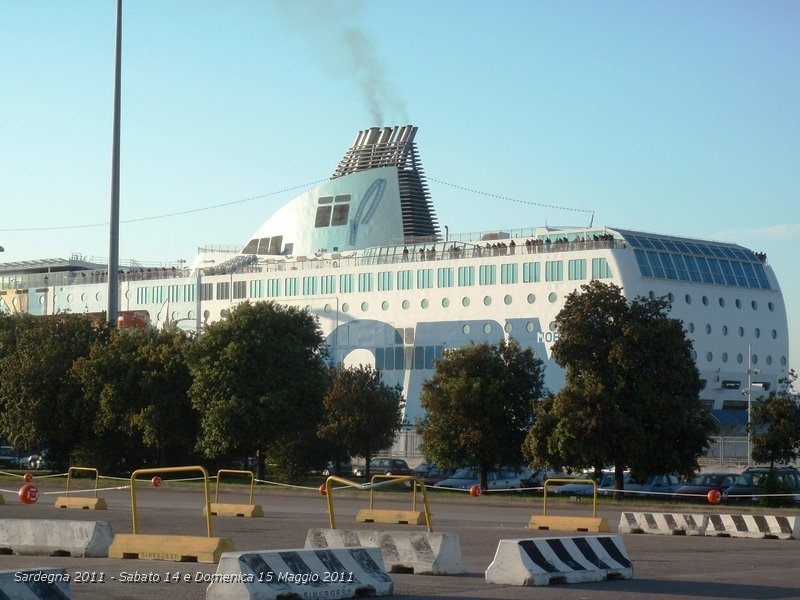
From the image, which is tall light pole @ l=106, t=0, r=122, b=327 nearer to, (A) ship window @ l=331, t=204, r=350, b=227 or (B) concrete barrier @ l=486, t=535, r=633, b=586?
(B) concrete barrier @ l=486, t=535, r=633, b=586

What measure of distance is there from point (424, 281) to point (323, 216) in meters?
13.6

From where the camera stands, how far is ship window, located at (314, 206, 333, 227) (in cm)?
8619

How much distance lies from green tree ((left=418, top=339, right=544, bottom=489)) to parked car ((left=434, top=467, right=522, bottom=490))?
A: 54.9 inches

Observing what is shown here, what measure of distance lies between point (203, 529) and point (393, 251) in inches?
2308

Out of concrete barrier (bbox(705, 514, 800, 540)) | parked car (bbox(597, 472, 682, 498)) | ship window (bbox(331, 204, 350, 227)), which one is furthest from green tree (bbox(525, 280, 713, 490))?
ship window (bbox(331, 204, 350, 227))

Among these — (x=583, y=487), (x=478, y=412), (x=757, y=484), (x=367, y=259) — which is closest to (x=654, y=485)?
(x=583, y=487)

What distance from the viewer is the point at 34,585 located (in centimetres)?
920

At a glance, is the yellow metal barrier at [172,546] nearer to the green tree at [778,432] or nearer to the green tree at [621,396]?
the green tree at [621,396]

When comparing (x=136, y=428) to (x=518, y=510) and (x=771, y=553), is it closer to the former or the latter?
(x=518, y=510)

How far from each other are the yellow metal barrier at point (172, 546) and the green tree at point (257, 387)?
95.2 feet

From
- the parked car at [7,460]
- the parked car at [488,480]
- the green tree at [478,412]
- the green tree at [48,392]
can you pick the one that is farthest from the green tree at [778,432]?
the parked car at [7,460]

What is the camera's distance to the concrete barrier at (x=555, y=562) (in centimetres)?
1252

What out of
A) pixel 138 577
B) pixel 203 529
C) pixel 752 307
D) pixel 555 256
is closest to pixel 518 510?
pixel 203 529

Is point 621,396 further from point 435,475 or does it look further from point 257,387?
point 257,387
